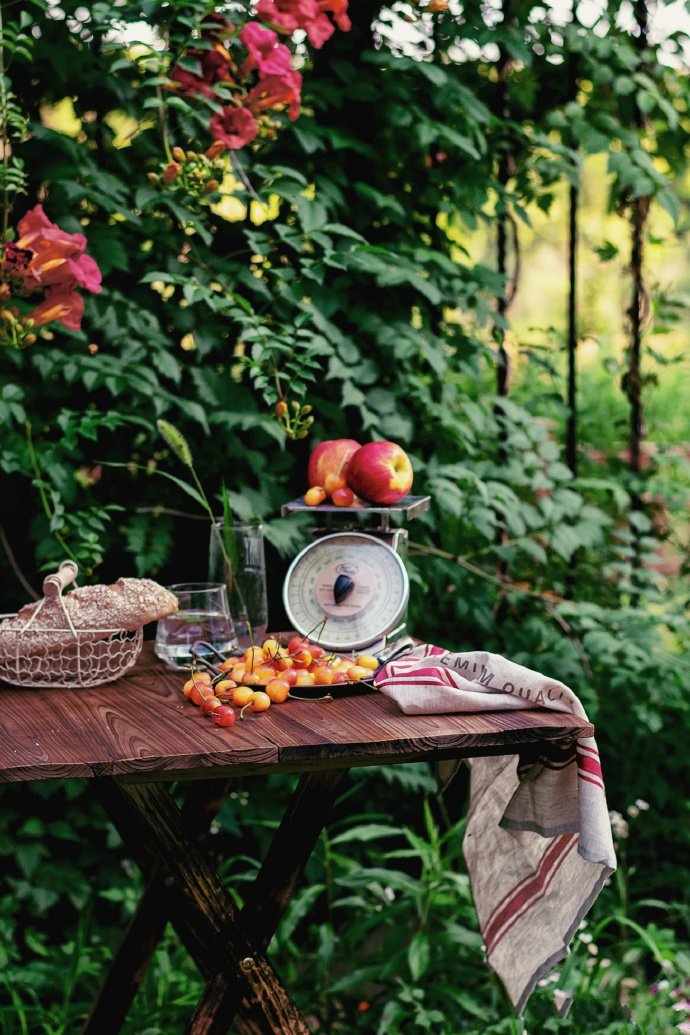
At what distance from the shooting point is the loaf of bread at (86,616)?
1.91 meters

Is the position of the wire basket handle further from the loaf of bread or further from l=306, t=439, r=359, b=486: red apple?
l=306, t=439, r=359, b=486: red apple

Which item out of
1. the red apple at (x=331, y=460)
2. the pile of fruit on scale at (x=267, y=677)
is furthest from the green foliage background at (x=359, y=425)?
the pile of fruit on scale at (x=267, y=677)

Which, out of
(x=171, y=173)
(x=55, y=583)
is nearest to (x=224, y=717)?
(x=55, y=583)

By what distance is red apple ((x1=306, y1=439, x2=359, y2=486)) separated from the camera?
2.28 metres

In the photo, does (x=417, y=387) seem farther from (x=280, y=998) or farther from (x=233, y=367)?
(x=280, y=998)

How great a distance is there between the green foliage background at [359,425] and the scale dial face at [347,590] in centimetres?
49

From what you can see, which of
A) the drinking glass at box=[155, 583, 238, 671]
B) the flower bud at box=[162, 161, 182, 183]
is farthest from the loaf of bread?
the flower bud at box=[162, 161, 182, 183]

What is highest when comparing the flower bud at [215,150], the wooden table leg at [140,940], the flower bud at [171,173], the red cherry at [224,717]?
the flower bud at [215,150]

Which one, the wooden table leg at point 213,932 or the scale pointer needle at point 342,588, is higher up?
the scale pointer needle at point 342,588

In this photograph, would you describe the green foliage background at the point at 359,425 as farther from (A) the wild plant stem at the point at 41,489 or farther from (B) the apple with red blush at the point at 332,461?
(B) the apple with red blush at the point at 332,461

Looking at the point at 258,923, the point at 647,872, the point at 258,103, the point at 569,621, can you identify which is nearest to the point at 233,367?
the point at 258,103

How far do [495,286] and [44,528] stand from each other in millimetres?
1292

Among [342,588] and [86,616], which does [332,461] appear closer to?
[342,588]

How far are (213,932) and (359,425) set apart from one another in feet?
4.78
